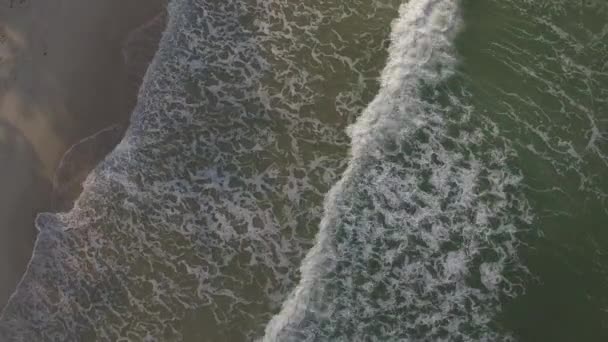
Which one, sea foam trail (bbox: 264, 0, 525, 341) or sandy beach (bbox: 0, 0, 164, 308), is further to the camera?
sandy beach (bbox: 0, 0, 164, 308)

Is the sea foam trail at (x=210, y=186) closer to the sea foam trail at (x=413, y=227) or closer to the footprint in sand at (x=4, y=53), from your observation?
the sea foam trail at (x=413, y=227)

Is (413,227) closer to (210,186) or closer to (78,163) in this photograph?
(210,186)

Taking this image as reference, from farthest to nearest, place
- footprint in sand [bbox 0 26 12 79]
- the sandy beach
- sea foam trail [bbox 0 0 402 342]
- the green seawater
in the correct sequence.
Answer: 1. footprint in sand [bbox 0 26 12 79]
2. the sandy beach
3. the green seawater
4. sea foam trail [bbox 0 0 402 342]

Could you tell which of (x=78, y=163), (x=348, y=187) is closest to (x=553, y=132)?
(x=348, y=187)

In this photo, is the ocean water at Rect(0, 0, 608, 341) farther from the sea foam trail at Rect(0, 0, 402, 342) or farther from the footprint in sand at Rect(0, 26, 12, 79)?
the footprint in sand at Rect(0, 26, 12, 79)

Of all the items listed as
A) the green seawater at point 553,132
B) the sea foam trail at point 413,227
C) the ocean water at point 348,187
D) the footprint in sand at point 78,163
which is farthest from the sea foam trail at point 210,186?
the green seawater at point 553,132

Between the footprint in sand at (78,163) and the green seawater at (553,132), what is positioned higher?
the green seawater at (553,132)

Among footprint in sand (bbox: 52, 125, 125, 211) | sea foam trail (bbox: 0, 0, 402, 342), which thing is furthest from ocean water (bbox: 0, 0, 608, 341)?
footprint in sand (bbox: 52, 125, 125, 211)
